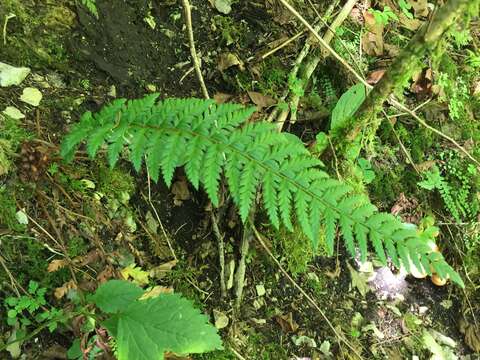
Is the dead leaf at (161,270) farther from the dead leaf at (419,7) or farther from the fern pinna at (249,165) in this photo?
the dead leaf at (419,7)

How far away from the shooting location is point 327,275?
294 centimetres

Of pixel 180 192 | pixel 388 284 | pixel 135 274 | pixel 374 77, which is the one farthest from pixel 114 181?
pixel 374 77

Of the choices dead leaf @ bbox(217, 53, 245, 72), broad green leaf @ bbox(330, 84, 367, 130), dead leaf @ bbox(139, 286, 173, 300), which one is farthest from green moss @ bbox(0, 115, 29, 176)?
broad green leaf @ bbox(330, 84, 367, 130)

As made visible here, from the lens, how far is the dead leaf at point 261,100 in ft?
9.65

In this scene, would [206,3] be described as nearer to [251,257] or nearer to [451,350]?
[251,257]

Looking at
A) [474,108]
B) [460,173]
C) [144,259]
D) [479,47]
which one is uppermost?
[479,47]

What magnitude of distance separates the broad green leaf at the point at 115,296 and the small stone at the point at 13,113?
0.96 metres

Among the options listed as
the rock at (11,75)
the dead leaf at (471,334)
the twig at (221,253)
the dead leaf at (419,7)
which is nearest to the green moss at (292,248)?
the twig at (221,253)

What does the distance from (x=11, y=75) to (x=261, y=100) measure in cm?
138

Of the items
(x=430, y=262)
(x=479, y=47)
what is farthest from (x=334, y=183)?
(x=479, y=47)

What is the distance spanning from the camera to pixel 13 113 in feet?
7.34

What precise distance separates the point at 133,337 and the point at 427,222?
7.62 feet

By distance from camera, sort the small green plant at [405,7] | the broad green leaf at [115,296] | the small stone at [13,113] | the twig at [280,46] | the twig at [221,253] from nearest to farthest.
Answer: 1. the broad green leaf at [115,296]
2. the small stone at [13,113]
3. the twig at [221,253]
4. the twig at [280,46]
5. the small green plant at [405,7]

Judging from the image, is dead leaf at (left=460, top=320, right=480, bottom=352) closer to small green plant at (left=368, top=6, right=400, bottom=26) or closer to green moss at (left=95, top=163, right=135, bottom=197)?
small green plant at (left=368, top=6, right=400, bottom=26)
